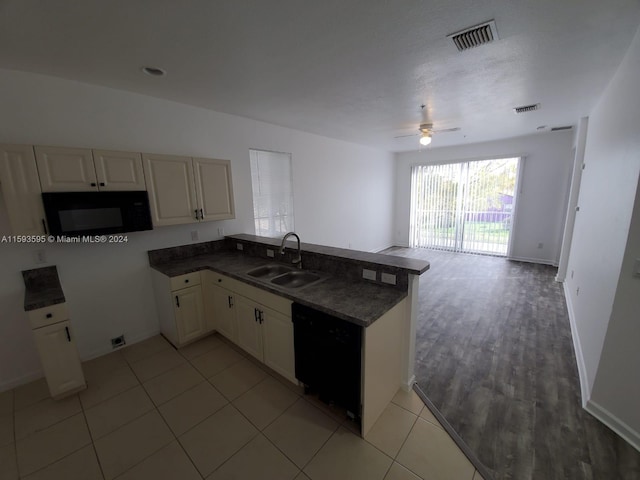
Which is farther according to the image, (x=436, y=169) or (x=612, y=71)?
(x=436, y=169)

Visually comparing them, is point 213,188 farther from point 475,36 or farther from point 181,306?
point 475,36

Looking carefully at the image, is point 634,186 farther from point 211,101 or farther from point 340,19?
point 211,101

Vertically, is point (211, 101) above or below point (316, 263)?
above

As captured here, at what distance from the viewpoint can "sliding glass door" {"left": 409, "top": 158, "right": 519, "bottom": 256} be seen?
5.79m

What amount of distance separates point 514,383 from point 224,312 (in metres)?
2.75

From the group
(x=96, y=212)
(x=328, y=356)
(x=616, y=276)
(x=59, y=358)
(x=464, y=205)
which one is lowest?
(x=59, y=358)

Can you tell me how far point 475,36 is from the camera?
168cm

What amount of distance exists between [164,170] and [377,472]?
299 cm

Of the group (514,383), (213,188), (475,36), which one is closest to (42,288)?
(213,188)

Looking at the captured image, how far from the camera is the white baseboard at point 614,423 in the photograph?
165cm

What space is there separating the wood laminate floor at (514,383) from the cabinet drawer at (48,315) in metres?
2.95

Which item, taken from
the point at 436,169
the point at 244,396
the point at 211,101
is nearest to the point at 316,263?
the point at 244,396

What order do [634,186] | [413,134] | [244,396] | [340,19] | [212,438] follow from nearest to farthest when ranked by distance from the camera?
1. [340,19]
2. [634,186]
3. [212,438]
4. [244,396]
5. [413,134]

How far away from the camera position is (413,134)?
4684 mm
